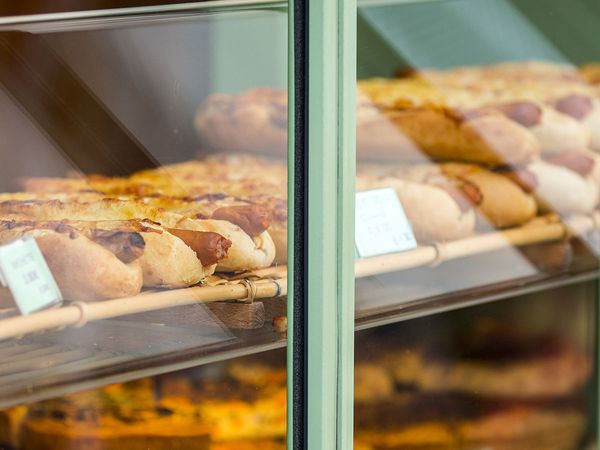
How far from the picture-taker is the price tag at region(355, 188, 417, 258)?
1.34 m

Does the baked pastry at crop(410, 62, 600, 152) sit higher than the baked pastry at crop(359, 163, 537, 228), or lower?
higher

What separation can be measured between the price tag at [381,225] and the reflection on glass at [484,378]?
5.1 inches

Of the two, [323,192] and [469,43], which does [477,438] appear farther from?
[469,43]

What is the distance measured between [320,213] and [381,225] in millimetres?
255

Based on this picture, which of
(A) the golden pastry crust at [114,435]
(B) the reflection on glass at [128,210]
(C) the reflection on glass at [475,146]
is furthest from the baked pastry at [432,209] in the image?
(A) the golden pastry crust at [114,435]

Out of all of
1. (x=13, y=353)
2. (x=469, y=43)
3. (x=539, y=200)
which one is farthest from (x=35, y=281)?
(x=469, y=43)

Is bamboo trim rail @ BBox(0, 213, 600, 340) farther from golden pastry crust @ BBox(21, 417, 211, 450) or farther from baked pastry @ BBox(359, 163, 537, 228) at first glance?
golden pastry crust @ BBox(21, 417, 211, 450)

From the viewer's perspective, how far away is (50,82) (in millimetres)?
1135

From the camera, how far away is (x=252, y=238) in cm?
120

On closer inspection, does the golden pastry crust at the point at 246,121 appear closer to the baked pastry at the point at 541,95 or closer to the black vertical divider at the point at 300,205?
the black vertical divider at the point at 300,205

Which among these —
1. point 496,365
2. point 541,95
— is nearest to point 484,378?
point 496,365

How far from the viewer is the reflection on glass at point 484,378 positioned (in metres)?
1.48

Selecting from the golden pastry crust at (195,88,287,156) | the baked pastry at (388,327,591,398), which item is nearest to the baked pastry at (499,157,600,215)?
the baked pastry at (388,327,591,398)

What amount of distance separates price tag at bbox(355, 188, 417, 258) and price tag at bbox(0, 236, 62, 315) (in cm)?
49
